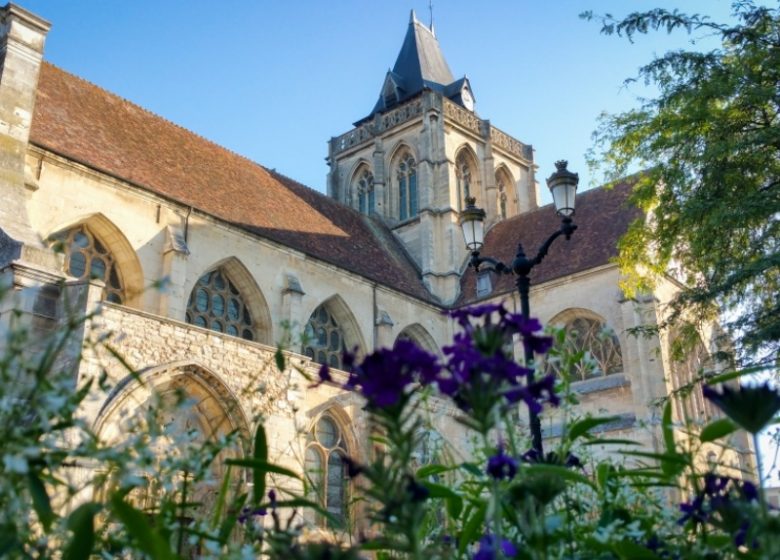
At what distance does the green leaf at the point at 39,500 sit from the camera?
160 centimetres

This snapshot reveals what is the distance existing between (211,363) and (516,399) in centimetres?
1009

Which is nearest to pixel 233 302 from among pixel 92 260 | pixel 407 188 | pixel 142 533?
pixel 92 260

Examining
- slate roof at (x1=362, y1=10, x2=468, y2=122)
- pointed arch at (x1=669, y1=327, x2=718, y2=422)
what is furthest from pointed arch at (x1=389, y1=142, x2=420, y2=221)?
pointed arch at (x1=669, y1=327, x2=718, y2=422)

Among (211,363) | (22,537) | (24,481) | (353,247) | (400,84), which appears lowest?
(22,537)

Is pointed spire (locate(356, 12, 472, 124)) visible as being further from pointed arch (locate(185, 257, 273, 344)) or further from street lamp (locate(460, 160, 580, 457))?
street lamp (locate(460, 160, 580, 457))

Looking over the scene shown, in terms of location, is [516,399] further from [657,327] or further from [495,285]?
[495,285]

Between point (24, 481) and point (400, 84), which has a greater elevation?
point (400, 84)

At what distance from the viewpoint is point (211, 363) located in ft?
36.8

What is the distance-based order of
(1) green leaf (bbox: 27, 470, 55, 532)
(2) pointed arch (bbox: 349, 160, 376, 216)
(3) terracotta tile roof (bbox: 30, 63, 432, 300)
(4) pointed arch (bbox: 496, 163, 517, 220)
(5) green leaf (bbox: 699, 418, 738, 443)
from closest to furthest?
1. (1) green leaf (bbox: 27, 470, 55, 532)
2. (5) green leaf (bbox: 699, 418, 738, 443)
3. (3) terracotta tile roof (bbox: 30, 63, 432, 300)
4. (2) pointed arch (bbox: 349, 160, 376, 216)
5. (4) pointed arch (bbox: 496, 163, 517, 220)

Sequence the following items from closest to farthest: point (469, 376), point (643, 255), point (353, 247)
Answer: point (469, 376) → point (643, 255) → point (353, 247)

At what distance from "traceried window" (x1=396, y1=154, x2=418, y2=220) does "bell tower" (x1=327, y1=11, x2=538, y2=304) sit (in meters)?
0.03

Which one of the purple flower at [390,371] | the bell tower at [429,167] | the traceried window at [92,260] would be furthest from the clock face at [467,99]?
the purple flower at [390,371]

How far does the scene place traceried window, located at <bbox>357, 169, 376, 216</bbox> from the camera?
86.2 ft

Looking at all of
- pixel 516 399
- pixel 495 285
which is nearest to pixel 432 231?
pixel 495 285
